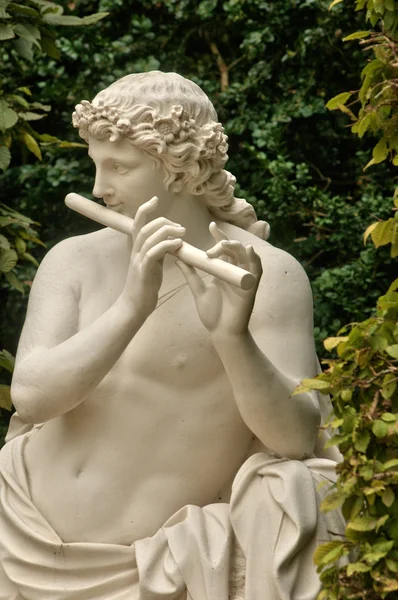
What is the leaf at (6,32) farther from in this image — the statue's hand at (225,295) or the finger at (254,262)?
the finger at (254,262)

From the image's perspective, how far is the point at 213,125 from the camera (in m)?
7.05

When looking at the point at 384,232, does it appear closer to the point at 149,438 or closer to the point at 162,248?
the point at 162,248

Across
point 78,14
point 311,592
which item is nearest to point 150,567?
point 311,592

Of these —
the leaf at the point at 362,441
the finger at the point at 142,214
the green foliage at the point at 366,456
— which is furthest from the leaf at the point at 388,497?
the finger at the point at 142,214

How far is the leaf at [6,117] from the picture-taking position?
932 cm

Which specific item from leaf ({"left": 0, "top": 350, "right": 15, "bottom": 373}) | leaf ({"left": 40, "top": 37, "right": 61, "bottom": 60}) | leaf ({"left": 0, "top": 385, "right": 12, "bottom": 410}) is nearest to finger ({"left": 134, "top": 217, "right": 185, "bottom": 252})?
leaf ({"left": 0, "top": 385, "right": 12, "bottom": 410})

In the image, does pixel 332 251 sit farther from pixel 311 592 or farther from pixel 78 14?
pixel 311 592

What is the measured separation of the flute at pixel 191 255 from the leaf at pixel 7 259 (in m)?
2.37

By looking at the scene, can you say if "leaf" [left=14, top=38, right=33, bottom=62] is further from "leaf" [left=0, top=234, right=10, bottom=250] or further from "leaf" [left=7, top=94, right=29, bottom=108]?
"leaf" [left=0, top=234, right=10, bottom=250]

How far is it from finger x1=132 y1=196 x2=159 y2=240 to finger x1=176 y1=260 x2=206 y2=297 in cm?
19

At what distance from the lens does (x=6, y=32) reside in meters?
9.31

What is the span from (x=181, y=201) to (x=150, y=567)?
4.19ft

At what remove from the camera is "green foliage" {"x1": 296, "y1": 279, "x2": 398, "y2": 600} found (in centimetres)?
600

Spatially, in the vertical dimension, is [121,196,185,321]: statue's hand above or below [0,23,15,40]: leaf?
above
